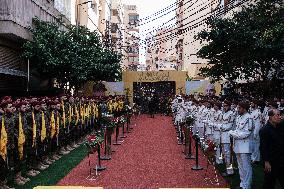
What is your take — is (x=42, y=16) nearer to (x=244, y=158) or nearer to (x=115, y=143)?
(x=115, y=143)

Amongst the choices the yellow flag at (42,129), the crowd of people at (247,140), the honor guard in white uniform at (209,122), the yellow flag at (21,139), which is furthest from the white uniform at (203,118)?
Answer: the yellow flag at (21,139)

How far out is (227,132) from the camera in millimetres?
13172

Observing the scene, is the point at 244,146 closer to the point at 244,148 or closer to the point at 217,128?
the point at 244,148

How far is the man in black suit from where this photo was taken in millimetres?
8648

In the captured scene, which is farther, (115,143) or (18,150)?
(115,143)

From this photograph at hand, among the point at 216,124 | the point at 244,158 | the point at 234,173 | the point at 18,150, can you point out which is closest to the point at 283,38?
the point at 216,124

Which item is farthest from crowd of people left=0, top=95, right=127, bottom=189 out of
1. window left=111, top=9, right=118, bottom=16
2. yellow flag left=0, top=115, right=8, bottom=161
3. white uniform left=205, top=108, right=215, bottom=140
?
window left=111, top=9, right=118, bottom=16

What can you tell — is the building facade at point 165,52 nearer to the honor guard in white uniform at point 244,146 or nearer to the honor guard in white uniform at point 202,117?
the honor guard in white uniform at point 202,117

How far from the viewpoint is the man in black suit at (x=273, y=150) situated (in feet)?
28.4

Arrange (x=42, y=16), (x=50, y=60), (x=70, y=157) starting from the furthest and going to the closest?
(x=42, y=16) < (x=50, y=60) < (x=70, y=157)

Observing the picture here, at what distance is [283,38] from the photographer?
18219mm

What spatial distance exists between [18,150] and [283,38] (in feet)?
38.1

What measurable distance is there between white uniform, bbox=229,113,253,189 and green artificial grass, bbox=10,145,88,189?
4838mm

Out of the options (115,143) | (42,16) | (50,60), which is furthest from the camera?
(42,16)
